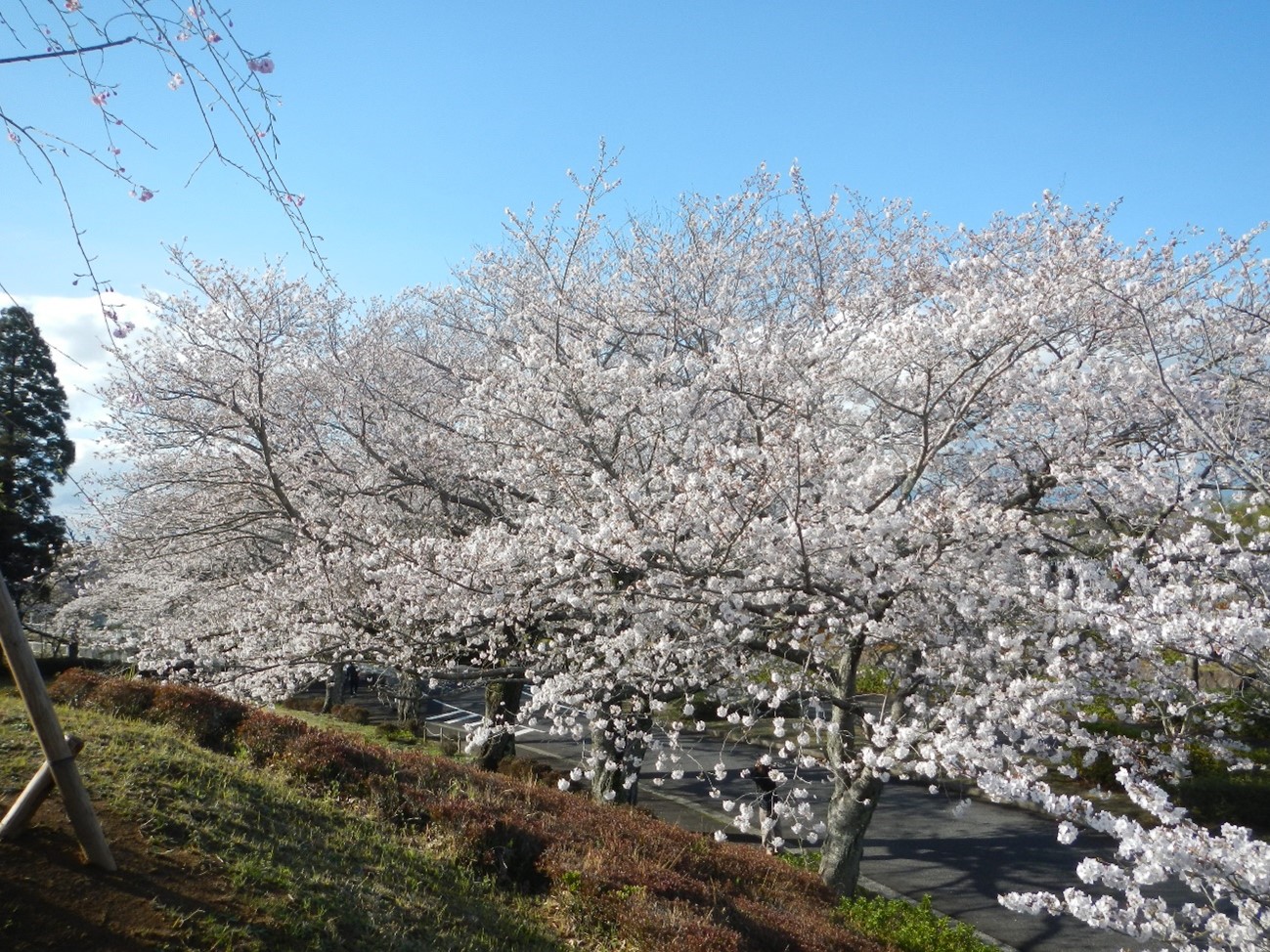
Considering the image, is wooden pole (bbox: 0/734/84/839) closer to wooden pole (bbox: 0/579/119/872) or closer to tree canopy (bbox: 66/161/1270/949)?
wooden pole (bbox: 0/579/119/872)

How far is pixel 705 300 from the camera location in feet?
37.4

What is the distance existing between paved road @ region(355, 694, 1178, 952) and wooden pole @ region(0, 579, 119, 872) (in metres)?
5.90

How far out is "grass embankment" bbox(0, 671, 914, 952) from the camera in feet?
13.0

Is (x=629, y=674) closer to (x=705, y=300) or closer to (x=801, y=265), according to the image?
(x=705, y=300)

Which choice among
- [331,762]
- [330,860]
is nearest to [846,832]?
[331,762]

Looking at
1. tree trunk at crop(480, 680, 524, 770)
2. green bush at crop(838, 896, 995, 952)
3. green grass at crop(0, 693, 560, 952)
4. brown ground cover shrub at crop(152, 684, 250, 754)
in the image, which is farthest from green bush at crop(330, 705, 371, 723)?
green bush at crop(838, 896, 995, 952)

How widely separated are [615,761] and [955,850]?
6563 mm

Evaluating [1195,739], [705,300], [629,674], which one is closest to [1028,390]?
[1195,739]

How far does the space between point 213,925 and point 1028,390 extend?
712 centimetres

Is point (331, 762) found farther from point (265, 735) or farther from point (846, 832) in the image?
point (846, 832)

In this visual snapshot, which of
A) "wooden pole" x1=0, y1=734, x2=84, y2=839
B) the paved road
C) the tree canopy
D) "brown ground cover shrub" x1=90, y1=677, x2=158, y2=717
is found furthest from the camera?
the paved road

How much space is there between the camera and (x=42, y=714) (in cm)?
368

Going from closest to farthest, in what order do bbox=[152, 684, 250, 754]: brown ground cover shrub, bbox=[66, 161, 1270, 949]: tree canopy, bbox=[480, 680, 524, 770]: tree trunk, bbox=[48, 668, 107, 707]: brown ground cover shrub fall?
bbox=[66, 161, 1270, 949]: tree canopy
bbox=[152, 684, 250, 754]: brown ground cover shrub
bbox=[48, 668, 107, 707]: brown ground cover shrub
bbox=[480, 680, 524, 770]: tree trunk

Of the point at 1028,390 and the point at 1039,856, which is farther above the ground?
the point at 1028,390
